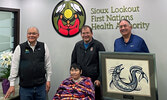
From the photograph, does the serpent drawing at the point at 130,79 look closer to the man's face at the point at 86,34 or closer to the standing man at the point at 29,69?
the man's face at the point at 86,34

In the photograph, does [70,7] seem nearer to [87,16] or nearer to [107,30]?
[87,16]

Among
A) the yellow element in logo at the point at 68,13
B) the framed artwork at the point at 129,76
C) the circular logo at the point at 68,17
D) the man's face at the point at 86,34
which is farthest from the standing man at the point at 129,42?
the yellow element in logo at the point at 68,13

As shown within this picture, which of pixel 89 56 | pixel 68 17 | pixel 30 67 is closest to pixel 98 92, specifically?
pixel 89 56

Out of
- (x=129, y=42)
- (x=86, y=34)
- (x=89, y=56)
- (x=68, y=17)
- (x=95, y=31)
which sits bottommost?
(x=89, y=56)

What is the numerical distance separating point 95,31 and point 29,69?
1287 millimetres

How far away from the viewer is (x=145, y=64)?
166 centimetres

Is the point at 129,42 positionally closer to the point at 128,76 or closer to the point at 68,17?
the point at 128,76

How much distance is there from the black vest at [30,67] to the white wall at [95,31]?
0.80 meters

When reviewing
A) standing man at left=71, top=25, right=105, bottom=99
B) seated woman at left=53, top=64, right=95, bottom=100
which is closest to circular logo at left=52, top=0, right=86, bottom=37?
standing man at left=71, top=25, right=105, bottom=99

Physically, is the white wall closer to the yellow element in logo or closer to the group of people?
the yellow element in logo

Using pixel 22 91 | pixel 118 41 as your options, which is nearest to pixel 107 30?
pixel 118 41

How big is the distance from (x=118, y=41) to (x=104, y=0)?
0.83m

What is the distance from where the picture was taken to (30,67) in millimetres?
2018

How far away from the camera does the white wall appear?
2297mm
